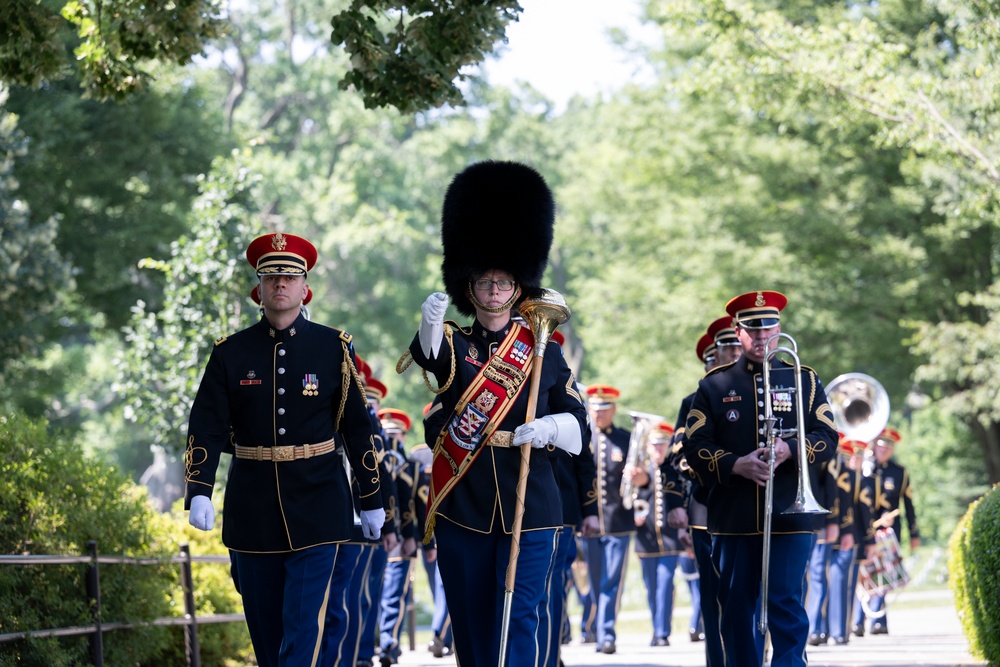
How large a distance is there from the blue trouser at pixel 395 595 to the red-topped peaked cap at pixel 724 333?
4297 mm

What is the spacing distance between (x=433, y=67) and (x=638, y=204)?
85.0 feet

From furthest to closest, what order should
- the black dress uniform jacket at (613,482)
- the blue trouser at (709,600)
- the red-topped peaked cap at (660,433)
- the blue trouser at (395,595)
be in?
the red-topped peaked cap at (660,433), the black dress uniform jacket at (613,482), the blue trouser at (395,595), the blue trouser at (709,600)


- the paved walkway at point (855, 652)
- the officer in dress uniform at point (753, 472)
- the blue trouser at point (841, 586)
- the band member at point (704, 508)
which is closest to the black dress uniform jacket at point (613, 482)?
the paved walkway at point (855, 652)

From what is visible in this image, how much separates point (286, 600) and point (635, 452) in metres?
9.52

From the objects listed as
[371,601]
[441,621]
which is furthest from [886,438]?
[371,601]

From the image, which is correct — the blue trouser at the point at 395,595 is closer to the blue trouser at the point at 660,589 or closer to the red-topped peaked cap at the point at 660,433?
the blue trouser at the point at 660,589

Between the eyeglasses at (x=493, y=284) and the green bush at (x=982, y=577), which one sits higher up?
the eyeglasses at (x=493, y=284)

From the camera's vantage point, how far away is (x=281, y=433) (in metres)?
7.90

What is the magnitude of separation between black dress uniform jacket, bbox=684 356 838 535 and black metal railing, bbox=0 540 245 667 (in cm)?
384

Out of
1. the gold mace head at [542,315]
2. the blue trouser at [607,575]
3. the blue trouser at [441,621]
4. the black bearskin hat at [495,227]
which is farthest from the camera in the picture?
the blue trouser at [441,621]

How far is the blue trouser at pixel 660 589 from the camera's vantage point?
17.2m

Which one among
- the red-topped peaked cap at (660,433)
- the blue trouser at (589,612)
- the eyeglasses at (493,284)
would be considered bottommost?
the blue trouser at (589,612)

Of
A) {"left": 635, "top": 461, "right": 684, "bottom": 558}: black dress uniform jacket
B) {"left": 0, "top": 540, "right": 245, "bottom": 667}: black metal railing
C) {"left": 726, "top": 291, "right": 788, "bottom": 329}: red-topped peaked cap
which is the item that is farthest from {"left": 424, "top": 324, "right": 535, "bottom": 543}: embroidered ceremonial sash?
{"left": 635, "top": 461, "right": 684, "bottom": 558}: black dress uniform jacket

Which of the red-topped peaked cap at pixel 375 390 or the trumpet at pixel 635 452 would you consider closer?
the red-topped peaked cap at pixel 375 390
